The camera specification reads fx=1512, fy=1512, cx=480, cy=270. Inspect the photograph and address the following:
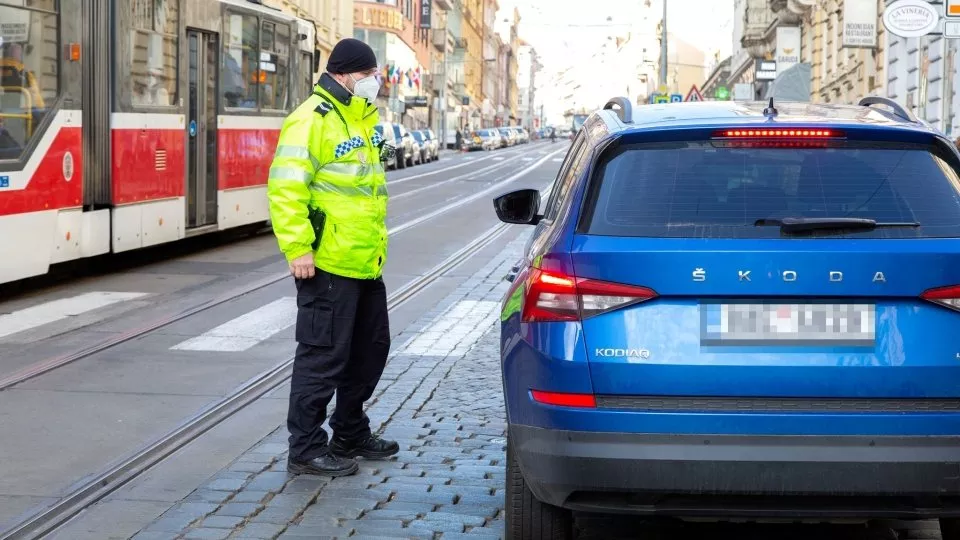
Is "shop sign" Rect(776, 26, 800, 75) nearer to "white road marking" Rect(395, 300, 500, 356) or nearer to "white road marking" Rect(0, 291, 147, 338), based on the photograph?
"white road marking" Rect(395, 300, 500, 356)

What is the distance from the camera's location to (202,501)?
5.88m

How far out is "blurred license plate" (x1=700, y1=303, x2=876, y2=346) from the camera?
4.35 metres

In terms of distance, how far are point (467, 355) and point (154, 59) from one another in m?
6.90

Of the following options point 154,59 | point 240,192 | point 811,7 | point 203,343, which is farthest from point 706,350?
point 811,7

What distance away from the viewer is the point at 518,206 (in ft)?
19.9

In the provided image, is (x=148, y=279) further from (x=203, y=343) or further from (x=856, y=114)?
(x=856, y=114)

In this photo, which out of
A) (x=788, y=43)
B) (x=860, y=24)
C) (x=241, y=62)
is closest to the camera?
(x=241, y=62)

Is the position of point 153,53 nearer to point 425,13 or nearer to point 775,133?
point 775,133

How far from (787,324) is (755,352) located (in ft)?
0.41

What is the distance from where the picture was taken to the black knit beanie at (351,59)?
647 cm

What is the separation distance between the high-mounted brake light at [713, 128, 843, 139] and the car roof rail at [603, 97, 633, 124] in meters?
0.41

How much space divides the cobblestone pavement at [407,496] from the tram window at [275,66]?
36.0ft

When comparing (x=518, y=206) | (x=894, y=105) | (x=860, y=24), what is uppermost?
(x=860, y=24)

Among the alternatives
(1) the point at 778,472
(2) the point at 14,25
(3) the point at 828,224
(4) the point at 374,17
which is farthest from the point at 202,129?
(4) the point at 374,17
